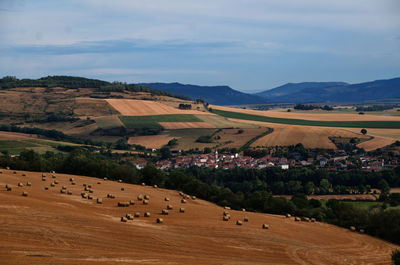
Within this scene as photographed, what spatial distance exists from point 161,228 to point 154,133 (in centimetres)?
11008

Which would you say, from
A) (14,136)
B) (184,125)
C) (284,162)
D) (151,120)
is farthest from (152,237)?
(151,120)

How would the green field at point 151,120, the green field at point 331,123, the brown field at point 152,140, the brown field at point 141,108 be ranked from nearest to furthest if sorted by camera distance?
1. the brown field at point 152,140
2. the green field at point 151,120
3. the green field at point 331,123
4. the brown field at point 141,108

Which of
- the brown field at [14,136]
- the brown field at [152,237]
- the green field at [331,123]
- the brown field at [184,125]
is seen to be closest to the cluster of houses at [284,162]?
the brown field at [184,125]

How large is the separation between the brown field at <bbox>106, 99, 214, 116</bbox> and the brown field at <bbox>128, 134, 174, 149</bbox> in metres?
25.3

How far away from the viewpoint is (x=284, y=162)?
10912 centimetres

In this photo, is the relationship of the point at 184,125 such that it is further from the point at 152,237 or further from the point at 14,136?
the point at 152,237

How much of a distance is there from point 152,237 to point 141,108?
145 meters

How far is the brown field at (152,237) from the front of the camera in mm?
24344

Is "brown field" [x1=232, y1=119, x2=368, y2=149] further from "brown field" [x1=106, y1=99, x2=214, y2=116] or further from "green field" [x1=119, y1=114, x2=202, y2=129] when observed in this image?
"brown field" [x1=106, y1=99, x2=214, y2=116]

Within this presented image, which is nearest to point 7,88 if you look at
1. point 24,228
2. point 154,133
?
point 154,133

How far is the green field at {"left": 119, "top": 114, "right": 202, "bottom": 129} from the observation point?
146875mm

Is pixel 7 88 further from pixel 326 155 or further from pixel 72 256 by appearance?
pixel 72 256

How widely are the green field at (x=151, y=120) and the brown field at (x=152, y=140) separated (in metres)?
7.21

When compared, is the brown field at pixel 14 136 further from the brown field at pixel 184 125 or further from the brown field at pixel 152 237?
the brown field at pixel 152 237
